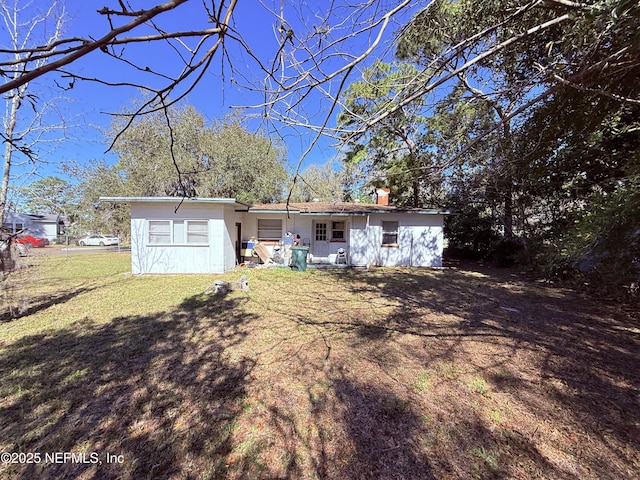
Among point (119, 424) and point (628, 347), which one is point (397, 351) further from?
point (628, 347)

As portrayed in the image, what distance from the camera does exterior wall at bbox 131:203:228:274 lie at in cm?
953

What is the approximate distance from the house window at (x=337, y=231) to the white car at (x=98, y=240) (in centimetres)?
2667

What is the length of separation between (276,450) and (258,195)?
16.7m

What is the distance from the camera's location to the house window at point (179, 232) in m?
9.64

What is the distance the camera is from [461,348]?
4016 mm

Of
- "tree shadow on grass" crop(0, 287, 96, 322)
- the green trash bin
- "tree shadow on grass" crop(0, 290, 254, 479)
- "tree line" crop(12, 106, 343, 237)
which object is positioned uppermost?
"tree line" crop(12, 106, 343, 237)

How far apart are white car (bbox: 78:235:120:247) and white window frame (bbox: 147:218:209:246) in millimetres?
24068

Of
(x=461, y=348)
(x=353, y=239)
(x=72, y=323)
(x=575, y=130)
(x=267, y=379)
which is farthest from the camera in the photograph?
(x=353, y=239)

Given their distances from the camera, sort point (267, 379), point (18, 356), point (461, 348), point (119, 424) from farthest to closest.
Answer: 1. point (461, 348)
2. point (18, 356)
3. point (267, 379)
4. point (119, 424)

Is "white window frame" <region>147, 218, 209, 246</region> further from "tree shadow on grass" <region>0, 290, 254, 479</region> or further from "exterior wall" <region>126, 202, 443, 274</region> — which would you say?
"tree shadow on grass" <region>0, 290, 254, 479</region>

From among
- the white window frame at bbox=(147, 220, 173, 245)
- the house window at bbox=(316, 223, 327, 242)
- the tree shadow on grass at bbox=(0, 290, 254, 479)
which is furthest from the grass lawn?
the house window at bbox=(316, 223, 327, 242)

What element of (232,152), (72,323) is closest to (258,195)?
(232,152)

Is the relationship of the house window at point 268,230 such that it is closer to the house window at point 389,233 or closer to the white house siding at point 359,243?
the white house siding at point 359,243

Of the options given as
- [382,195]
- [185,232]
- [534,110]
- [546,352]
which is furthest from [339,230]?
[546,352]
